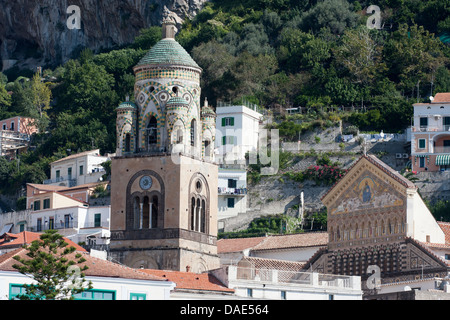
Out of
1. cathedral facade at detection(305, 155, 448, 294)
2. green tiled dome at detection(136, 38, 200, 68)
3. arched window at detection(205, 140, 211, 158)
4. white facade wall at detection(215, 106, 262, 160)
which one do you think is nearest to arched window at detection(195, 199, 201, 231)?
arched window at detection(205, 140, 211, 158)

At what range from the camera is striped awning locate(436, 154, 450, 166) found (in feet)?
360

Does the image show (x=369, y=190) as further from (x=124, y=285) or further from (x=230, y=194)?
(x=230, y=194)

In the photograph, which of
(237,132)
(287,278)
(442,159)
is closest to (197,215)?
(287,278)

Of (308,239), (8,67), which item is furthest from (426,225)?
(8,67)

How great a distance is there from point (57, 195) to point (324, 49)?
29.1 metres

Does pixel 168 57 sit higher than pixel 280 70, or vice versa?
pixel 280 70

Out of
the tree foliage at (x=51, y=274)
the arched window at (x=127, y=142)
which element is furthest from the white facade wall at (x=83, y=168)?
the tree foliage at (x=51, y=274)

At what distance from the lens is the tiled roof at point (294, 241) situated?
272 feet

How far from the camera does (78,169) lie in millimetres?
124438

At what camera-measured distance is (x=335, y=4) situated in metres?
135

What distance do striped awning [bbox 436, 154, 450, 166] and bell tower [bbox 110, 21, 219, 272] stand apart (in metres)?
35.8

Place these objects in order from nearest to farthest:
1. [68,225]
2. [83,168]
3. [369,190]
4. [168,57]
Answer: [168,57]
[369,190]
[68,225]
[83,168]

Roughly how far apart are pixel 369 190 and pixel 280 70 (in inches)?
2170

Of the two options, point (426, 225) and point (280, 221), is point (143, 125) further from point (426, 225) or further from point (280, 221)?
point (280, 221)
